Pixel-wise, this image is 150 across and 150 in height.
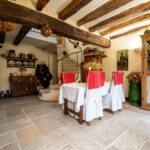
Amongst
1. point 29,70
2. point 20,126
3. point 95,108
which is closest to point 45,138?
point 20,126

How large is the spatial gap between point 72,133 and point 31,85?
157 inches

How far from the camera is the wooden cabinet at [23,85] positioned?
454 cm

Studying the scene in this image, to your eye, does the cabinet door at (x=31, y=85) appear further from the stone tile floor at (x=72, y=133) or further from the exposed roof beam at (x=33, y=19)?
the exposed roof beam at (x=33, y=19)

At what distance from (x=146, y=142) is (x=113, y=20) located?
3.03 metres

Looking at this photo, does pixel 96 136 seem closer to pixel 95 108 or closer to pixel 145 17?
pixel 95 108

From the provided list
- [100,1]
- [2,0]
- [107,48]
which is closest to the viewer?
[2,0]

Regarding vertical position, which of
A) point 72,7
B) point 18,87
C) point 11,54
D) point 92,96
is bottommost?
point 18,87

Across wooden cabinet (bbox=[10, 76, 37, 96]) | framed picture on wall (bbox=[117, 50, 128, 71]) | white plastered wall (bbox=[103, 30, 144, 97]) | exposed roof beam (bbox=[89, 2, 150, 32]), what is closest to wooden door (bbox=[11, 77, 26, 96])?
wooden cabinet (bbox=[10, 76, 37, 96])

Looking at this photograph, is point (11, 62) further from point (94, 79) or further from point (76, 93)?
point (94, 79)

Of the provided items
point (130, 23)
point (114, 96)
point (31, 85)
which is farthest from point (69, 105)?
point (31, 85)

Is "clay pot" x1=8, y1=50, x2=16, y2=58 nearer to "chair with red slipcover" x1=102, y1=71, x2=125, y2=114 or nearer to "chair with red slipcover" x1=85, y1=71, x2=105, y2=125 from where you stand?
"chair with red slipcover" x1=85, y1=71, x2=105, y2=125

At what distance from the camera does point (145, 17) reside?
279 cm

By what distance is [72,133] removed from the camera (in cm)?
172

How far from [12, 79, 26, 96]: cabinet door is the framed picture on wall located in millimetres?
4498
